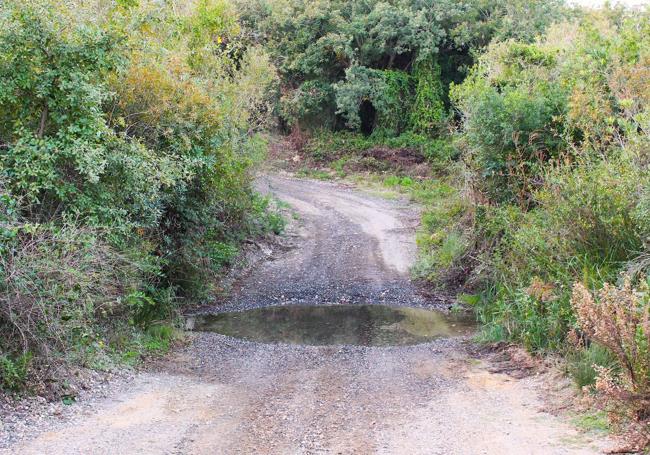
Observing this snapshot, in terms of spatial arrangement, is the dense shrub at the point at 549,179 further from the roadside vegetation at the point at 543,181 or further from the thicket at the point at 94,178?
the thicket at the point at 94,178

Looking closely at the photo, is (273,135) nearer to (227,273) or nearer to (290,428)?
(227,273)

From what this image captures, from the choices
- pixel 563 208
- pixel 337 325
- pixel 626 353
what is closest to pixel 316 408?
pixel 626 353

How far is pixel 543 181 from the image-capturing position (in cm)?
1248

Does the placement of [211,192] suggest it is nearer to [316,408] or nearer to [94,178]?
[94,178]

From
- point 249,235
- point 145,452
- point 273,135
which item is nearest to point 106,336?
point 145,452

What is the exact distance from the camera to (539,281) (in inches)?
388

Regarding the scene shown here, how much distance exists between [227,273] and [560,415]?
10.0 meters

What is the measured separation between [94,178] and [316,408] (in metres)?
4.01

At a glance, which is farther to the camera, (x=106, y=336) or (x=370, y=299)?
(x=370, y=299)

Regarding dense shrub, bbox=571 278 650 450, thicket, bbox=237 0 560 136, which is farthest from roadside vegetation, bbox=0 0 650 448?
thicket, bbox=237 0 560 136

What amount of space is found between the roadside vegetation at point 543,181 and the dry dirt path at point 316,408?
0.95 metres

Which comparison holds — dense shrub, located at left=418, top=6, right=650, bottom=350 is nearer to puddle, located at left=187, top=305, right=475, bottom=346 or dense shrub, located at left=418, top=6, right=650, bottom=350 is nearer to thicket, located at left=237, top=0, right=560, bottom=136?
puddle, located at left=187, top=305, right=475, bottom=346

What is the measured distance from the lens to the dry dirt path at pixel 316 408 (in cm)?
629

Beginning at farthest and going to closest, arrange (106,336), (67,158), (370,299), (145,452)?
(370,299) < (106,336) < (67,158) < (145,452)
